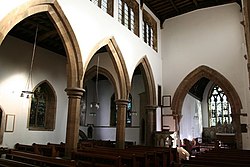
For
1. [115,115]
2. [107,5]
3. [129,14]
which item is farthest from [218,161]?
[115,115]

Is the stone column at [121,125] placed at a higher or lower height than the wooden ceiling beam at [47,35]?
lower

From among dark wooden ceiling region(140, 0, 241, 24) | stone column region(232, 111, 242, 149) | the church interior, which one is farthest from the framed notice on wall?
stone column region(232, 111, 242, 149)

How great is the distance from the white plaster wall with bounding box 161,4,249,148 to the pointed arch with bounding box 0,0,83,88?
24.5ft

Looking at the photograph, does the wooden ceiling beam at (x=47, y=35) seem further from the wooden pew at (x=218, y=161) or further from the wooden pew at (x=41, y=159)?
the wooden pew at (x=218, y=161)

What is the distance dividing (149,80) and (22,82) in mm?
6210

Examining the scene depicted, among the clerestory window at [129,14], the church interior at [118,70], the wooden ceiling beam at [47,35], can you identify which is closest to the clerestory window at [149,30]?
the church interior at [118,70]

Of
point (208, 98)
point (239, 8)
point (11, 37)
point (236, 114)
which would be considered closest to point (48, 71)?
point (11, 37)

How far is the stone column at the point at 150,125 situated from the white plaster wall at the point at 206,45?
1.94 m

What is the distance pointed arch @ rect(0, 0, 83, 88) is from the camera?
612cm

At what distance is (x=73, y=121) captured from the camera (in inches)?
306

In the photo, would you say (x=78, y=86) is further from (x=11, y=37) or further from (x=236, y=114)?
(x=236, y=114)

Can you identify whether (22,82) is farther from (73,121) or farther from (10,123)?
(73,121)

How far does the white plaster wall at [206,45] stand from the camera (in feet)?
41.2

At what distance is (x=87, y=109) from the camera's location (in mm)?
16984
